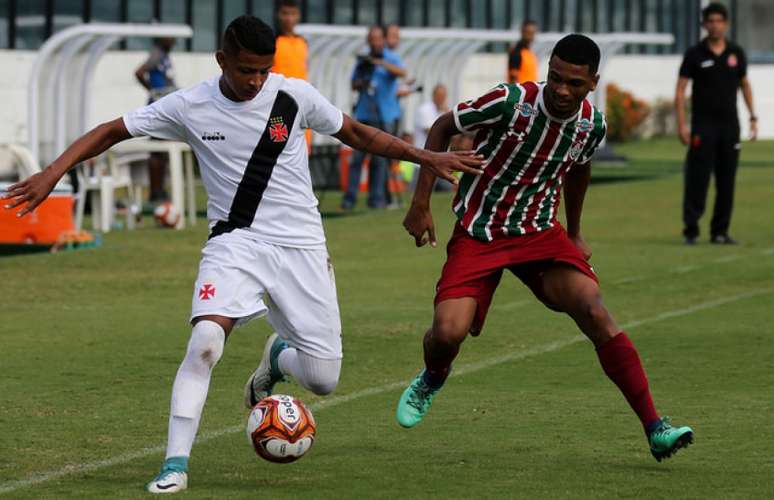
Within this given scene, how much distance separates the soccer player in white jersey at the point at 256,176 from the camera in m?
7.28

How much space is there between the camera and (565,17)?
50.4 m

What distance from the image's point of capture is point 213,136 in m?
7.45

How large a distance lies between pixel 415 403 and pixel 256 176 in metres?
1.38

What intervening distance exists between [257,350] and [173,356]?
2.00 ft

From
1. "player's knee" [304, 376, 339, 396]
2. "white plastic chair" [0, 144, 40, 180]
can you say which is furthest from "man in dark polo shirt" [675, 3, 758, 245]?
"player's knee" [304, 376, 339, 396]

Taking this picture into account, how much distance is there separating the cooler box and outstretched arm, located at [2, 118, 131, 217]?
10.2m

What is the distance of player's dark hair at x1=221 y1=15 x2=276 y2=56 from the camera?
23.7 feet

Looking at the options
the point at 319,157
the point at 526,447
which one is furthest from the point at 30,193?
the point at 319,157

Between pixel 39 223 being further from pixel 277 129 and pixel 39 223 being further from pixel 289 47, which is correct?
pixel 277 129

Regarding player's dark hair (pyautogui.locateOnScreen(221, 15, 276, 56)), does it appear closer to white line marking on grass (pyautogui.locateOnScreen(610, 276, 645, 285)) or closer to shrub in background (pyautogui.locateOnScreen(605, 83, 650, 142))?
white line marking on grass (pyautogui.locateOnScreen(610, 276, 645, 285))

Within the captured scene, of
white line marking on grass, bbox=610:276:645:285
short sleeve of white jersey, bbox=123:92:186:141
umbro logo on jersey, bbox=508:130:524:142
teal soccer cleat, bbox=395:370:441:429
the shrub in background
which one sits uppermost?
short sleeve of white jersey, bbox=123:92:186:141

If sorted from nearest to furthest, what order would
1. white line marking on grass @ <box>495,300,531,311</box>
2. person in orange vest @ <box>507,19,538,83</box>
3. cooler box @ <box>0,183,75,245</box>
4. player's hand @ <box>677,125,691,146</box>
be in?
white line marking on grass @ <box>495,300,531,311</box> < cooler box @ <box>0,183,75,245</box> < player's hand @ <box>677,125,691,146</box> < person in orange vest @ <box>507,19,538,83</box>

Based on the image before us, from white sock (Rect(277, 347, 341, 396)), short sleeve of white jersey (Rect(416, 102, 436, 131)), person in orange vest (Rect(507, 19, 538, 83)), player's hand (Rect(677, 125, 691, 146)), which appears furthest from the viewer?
short sleeve of white jersey (Rect(416, 102, 436, 131))

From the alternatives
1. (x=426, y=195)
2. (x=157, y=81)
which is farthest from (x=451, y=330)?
(x=157, y=81)
